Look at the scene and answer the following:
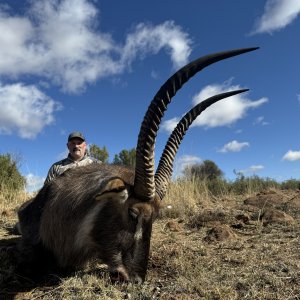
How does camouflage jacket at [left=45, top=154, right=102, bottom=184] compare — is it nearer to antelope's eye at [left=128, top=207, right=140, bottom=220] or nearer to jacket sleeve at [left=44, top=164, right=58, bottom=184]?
jacket sleeve at [left=44, top=164, right=58, bottom=184]

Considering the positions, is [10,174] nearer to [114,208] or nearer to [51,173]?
[51,173]

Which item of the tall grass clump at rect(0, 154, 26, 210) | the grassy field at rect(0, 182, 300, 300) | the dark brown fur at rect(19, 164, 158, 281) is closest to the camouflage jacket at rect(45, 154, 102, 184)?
the grassy field at rect(0, 182, 300, 300)

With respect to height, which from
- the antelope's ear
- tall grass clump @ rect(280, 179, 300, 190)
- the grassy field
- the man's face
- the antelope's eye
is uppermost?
tall grass clump @ rect(280, 179, 300, 190)

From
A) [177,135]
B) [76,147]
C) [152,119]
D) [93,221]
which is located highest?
[76,147]

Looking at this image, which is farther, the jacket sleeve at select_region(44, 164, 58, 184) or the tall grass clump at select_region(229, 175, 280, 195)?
the tall grass clump at select_region(229, 175, 280, 195)

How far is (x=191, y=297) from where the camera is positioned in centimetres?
423

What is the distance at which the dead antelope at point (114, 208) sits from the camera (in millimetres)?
4504

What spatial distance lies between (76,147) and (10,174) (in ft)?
27.5

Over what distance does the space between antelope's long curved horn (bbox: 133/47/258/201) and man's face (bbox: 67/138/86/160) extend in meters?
3.51

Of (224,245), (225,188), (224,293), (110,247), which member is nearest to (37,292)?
(110,247)

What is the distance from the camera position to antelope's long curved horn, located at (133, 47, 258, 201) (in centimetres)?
435

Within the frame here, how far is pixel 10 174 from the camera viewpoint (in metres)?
15.6

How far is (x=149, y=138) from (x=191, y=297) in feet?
5.41

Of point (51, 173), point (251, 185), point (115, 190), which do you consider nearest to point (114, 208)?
point (115, 190)
